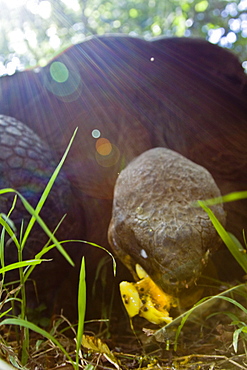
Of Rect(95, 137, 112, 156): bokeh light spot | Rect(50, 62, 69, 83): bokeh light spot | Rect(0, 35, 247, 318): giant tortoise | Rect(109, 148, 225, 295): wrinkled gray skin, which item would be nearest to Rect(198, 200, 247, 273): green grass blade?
Rect(109, 148, 225, 295): wrinkled gray skin

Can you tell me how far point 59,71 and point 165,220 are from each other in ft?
3.14

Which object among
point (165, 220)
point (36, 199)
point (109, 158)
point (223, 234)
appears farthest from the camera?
point (109, 158)

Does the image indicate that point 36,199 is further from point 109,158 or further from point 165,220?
point 165,220

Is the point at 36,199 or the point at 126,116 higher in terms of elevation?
the point at 126,116

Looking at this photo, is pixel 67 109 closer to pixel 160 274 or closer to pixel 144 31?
pixel 160 274

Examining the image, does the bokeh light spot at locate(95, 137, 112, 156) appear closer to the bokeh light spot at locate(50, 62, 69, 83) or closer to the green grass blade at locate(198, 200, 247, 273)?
the bokeh light spot at locate(50, 62, 69, 83)

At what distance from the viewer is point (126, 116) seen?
64.1 inches

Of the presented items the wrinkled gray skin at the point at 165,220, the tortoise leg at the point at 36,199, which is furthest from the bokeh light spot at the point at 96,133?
the wrinkled gray skin at the point at 165,220

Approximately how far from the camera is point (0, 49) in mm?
7840

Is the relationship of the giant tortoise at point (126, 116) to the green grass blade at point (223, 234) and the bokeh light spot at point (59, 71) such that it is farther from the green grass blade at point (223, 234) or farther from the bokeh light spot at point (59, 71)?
the green grass blade at point (223, 234)

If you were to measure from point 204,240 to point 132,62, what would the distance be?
2.95 ft

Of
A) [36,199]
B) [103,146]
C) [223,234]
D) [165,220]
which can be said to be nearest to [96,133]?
[103,146]

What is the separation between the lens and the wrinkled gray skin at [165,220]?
1014 millimetres

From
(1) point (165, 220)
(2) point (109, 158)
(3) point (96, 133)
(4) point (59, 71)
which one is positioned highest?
(4) point (59, 71)
